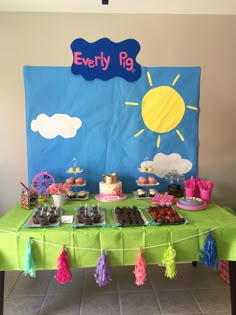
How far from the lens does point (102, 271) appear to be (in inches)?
53.2

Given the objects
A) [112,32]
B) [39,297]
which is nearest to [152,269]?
[39,297]

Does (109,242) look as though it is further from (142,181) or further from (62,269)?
(142,181)

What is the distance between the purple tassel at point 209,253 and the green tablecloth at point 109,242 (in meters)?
0.03

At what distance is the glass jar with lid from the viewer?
2012 millimetres

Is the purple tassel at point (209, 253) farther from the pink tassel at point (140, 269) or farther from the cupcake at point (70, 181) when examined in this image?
the cupcake at point (70, 181)

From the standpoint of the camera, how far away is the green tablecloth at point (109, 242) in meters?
1.39

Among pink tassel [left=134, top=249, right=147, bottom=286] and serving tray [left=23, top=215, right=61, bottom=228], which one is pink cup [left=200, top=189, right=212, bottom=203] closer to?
pink tassel [left=134, top=249, right=147, bottom=286]

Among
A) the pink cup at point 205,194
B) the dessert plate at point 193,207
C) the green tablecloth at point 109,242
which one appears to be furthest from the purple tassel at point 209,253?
the pink cup at point 205,194

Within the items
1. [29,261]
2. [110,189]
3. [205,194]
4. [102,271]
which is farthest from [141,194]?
[29,261]

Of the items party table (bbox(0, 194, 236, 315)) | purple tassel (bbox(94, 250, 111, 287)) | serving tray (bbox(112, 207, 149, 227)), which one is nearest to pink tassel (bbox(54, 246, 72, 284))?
party table (bbox(0, 194, 236, 315))

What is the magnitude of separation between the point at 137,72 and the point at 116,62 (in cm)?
18

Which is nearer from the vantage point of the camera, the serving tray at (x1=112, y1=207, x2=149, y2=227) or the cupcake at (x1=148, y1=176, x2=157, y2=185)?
the serving tray at (x1=112, y1=207, x2=149, y2=227)

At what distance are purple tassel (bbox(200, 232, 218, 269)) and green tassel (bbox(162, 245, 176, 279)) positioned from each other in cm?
16

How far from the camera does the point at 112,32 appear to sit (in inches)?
81.2
